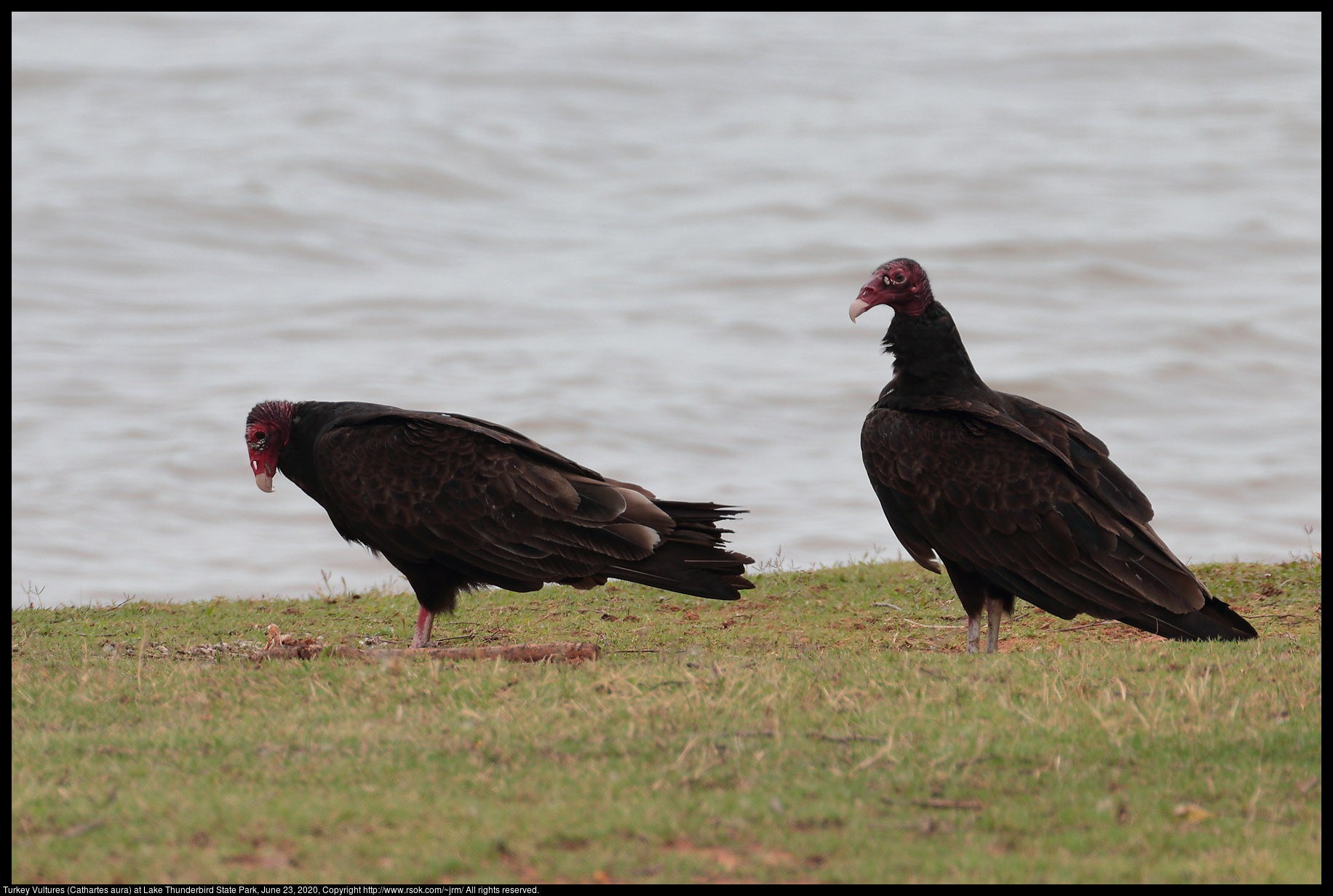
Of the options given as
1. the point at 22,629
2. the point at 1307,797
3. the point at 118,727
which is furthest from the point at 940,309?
the point at 22,629

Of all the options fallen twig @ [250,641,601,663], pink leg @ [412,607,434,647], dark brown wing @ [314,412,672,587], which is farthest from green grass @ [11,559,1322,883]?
pink leg @ [412,607,434,647]

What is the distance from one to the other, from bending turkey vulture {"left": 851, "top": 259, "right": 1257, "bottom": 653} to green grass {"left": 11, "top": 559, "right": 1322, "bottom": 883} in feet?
0.95

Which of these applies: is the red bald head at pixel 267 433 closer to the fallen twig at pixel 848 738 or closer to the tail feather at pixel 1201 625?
the fallen twig at pixel 848 738

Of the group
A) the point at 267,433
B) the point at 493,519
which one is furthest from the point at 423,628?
the point at 267,433

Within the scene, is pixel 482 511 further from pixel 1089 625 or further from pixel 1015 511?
pixel 1089 625

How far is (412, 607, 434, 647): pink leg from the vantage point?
257 inches

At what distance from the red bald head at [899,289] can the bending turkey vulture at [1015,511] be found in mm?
185

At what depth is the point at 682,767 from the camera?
13.0 feet

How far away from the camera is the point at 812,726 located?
440 cm

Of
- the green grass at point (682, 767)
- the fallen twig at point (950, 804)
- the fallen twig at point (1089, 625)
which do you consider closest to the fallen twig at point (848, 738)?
the green grass at point (682, 767)

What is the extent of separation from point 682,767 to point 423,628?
9.57ft
